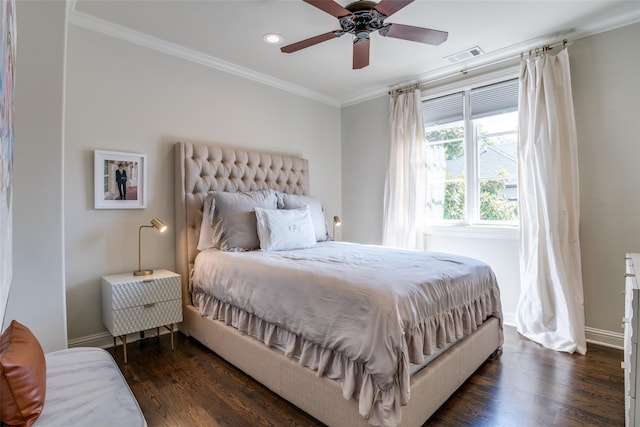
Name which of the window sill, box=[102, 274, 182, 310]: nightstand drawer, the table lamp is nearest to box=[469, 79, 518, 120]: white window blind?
the window sill

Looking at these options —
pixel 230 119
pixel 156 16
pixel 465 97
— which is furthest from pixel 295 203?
pixel 465 97

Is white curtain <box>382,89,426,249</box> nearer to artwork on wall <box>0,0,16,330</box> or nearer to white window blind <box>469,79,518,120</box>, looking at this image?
white window blind <box>469,79,518,120</box>

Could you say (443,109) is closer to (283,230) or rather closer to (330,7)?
(330,7)

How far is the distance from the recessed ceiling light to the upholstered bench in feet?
8.96

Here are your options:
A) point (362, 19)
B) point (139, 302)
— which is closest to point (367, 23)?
point (362, 19)

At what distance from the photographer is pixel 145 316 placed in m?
2.54

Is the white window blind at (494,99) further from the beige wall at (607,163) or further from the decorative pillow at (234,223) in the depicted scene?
the decorative pillow at (234,223)

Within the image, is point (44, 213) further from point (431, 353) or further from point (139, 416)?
point (431, 353)

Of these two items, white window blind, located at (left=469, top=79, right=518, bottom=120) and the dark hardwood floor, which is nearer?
the dark hardwood floor

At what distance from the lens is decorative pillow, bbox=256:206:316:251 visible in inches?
114

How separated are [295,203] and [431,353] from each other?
215 cm

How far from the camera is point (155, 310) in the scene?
2594 mm

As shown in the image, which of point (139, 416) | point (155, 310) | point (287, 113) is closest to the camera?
point (139, 416)

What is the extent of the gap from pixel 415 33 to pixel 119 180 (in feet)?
8.81
